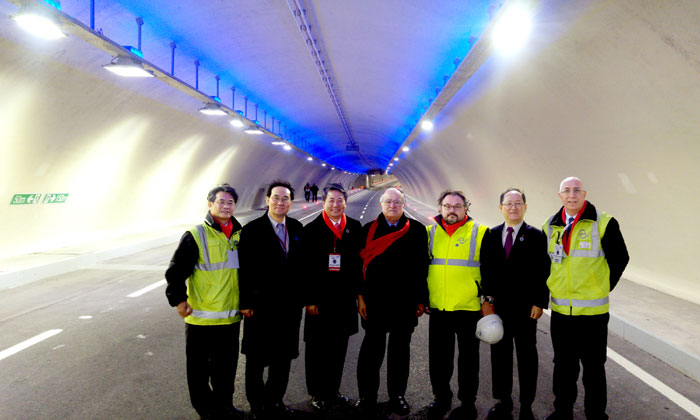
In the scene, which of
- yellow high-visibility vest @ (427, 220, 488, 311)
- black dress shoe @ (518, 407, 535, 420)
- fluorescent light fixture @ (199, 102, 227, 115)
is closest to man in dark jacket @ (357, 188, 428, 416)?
yellow high-visibility vest @ (427, 220, 488, 311)

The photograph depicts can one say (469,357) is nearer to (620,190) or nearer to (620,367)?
(620,367)

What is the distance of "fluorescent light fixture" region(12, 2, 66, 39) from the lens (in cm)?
490

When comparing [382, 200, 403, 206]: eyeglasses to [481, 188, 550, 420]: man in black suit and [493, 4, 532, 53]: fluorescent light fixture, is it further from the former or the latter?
[493, 4, 532, 53]: fluorescent light fixture

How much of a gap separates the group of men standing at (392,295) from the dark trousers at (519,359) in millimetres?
10

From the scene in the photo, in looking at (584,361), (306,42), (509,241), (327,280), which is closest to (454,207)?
(509,241)

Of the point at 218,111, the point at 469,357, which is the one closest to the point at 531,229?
the point at 469,357

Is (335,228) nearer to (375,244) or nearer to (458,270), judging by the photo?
(375,244)

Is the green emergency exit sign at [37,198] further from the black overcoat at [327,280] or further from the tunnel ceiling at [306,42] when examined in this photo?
the black overcoat at [327,280]

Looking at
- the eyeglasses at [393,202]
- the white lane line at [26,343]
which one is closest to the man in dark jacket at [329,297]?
the eyeglasses at [393,202]

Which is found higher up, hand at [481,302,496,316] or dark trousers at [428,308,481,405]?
hand at [481,302,496,316]

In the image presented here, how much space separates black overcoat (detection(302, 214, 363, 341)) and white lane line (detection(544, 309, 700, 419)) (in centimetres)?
290

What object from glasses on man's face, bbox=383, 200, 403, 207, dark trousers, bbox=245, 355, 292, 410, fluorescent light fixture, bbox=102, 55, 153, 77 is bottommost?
dark trousers, bbox=245, 355, 292, 410

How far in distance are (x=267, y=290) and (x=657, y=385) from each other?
3.75 meters

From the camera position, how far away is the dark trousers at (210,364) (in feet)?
11.0
